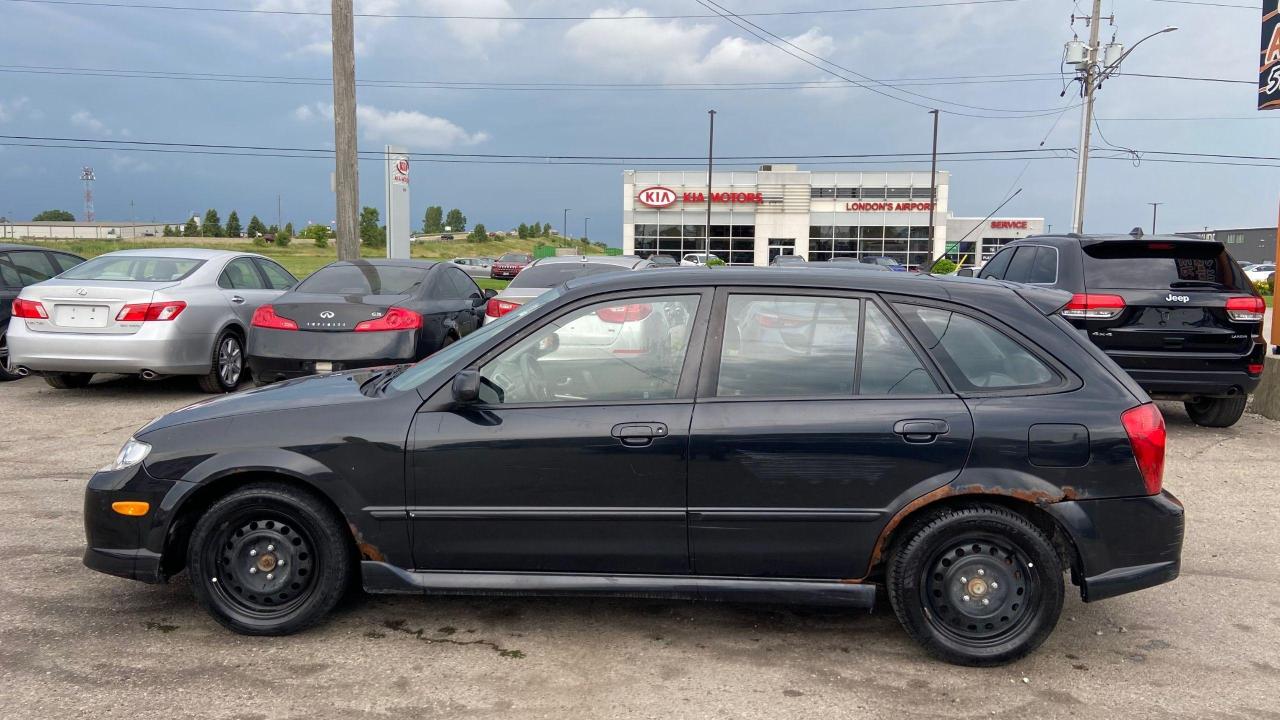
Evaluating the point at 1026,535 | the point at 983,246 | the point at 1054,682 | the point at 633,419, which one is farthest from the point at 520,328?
the point at 983,246

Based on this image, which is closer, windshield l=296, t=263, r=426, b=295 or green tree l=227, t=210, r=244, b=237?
windshield l=296, t=263, r=426, b=295

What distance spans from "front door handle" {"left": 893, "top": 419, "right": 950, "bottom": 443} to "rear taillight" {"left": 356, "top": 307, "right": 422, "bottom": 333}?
5858 mm

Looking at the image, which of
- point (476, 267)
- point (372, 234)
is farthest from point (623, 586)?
point (372, 234)

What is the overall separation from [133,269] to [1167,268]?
9945mm

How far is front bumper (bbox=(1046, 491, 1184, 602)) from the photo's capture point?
11.6 ft

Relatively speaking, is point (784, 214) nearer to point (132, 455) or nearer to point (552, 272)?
point (552, 272)

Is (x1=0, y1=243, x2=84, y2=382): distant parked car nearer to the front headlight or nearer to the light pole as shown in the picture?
the front headlight

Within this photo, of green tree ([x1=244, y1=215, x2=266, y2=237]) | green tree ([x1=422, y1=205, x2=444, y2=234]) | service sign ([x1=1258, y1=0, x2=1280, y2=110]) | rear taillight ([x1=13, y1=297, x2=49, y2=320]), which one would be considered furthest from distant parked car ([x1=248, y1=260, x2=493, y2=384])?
green tree ([x1=422, y1=205, x2=444, y2=234])

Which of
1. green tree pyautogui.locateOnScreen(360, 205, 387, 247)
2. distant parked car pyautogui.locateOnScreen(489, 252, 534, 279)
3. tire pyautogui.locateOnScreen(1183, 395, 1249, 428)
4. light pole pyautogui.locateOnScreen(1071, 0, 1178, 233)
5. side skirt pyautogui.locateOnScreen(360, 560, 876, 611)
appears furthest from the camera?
green tree pyautogui.locateOnScreen(360, 205, 387, 247)

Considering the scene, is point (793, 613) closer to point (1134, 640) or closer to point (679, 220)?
point (1134, 640)

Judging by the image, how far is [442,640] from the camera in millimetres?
3848

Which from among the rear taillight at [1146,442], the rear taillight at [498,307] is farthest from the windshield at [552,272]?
the rear taillight at [1146,442]

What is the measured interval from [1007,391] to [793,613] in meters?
1.42

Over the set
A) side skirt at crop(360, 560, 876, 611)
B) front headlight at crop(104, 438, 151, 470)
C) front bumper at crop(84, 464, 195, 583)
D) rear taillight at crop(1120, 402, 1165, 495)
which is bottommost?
side skirt at crop(360, 560, 876, 611)
